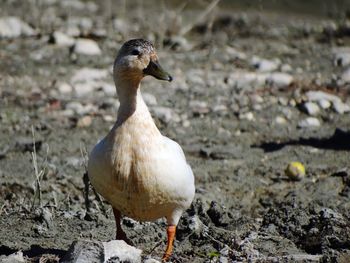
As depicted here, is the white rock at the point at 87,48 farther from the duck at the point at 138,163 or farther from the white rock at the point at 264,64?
the duck at the point at 138,163

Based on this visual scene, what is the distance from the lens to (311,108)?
10.5 metres

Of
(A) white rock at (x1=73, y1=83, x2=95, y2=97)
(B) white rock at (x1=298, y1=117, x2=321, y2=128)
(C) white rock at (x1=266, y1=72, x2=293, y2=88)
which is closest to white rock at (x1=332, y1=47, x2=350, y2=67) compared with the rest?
(C) white rock at (x1=266, y1=72, x2=293, y2=88)

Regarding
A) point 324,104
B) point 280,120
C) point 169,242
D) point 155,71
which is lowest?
point 280,120

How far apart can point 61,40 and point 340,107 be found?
4.09m

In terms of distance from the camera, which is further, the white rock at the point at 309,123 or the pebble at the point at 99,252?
the white rock at the point at 309,123

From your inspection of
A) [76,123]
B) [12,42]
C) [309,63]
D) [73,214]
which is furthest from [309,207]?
[12,42]

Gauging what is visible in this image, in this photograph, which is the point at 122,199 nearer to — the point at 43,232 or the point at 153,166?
the point at 153,166

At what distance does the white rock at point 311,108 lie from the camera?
10445 millimetres

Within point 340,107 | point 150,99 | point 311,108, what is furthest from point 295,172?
point 150,99

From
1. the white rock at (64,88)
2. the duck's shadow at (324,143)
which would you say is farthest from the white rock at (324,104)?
the white rock at (64,88)

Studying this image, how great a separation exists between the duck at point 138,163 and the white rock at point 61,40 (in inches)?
258

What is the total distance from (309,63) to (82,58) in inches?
121

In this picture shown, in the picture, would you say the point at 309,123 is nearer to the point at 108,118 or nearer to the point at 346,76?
the point at 346,76

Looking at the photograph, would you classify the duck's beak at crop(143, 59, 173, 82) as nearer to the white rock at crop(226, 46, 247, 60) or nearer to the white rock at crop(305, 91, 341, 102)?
the white rock at crop(305, 91, 341, 102)
